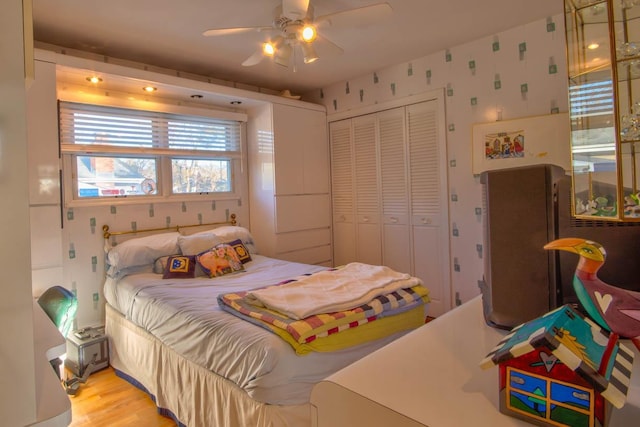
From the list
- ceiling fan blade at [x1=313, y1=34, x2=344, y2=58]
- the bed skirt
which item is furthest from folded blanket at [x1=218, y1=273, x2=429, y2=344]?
ceiling fan blade at [x1=313, y1=34, x2=344, y2=58]

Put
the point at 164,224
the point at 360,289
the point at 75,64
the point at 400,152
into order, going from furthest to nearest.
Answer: the point at 400,152 < the point at 164,224 < the point at 75,64 < the point at 360,289

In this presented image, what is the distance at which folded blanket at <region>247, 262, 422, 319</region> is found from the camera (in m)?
2.01

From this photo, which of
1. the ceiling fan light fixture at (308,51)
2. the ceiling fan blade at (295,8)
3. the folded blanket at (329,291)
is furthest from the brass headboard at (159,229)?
the ceiling fan blade at (295,8)

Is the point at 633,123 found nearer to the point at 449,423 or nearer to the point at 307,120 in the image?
the point at 449,423

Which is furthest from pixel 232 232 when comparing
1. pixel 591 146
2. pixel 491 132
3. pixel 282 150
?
pixel 591 146

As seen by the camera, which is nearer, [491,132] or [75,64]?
[75,64]

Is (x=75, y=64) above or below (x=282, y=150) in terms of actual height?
above

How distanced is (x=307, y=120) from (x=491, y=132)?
A: 2.04m

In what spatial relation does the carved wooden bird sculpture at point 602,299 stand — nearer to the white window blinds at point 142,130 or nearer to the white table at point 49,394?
the white table at point 49,394

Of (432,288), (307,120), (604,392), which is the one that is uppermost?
(307,120)

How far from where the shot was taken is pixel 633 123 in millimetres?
759

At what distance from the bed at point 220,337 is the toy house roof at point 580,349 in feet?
4.12

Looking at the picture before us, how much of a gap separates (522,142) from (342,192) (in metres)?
2.07

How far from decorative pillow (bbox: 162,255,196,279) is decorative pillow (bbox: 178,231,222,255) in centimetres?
14
